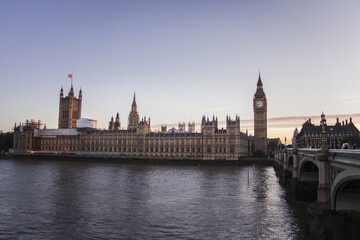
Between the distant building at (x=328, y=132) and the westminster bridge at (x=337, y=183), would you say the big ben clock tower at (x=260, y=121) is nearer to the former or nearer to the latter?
the distant building at (x=328, y=132)

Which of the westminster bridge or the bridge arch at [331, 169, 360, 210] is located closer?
the westminster bridge

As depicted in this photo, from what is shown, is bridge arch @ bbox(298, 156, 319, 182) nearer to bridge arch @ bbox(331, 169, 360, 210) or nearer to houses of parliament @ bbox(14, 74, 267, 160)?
bridge arch @ bbox(331, 169, 360, 210)

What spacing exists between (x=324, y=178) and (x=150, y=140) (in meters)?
124

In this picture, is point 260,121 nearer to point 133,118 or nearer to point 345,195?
point 133,118

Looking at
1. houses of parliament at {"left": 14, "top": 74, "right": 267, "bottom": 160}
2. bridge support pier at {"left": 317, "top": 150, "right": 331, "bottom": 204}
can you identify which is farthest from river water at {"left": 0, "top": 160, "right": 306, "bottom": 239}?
Result: houses of parliament at {"left": 14, "top": 74, "right": 267, "bottom": 160}

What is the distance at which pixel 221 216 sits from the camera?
28766 mm

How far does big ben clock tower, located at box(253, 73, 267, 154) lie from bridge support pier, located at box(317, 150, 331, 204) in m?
123

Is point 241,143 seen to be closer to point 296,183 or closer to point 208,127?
point 208,127

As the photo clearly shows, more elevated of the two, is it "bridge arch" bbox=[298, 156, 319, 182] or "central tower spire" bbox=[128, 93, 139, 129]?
"central tower spire" bbox=[128, 93, 139, 129]

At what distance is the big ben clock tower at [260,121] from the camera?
473 feet

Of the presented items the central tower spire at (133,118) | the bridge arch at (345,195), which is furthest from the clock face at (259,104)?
the bridge arch at (345,195)

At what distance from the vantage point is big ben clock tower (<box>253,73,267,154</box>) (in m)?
144

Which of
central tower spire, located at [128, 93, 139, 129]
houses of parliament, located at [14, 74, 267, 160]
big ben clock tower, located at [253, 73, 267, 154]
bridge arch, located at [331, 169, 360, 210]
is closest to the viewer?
bridge arch, located at [331, 169, 360, 210]

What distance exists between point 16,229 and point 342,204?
75.2ft
